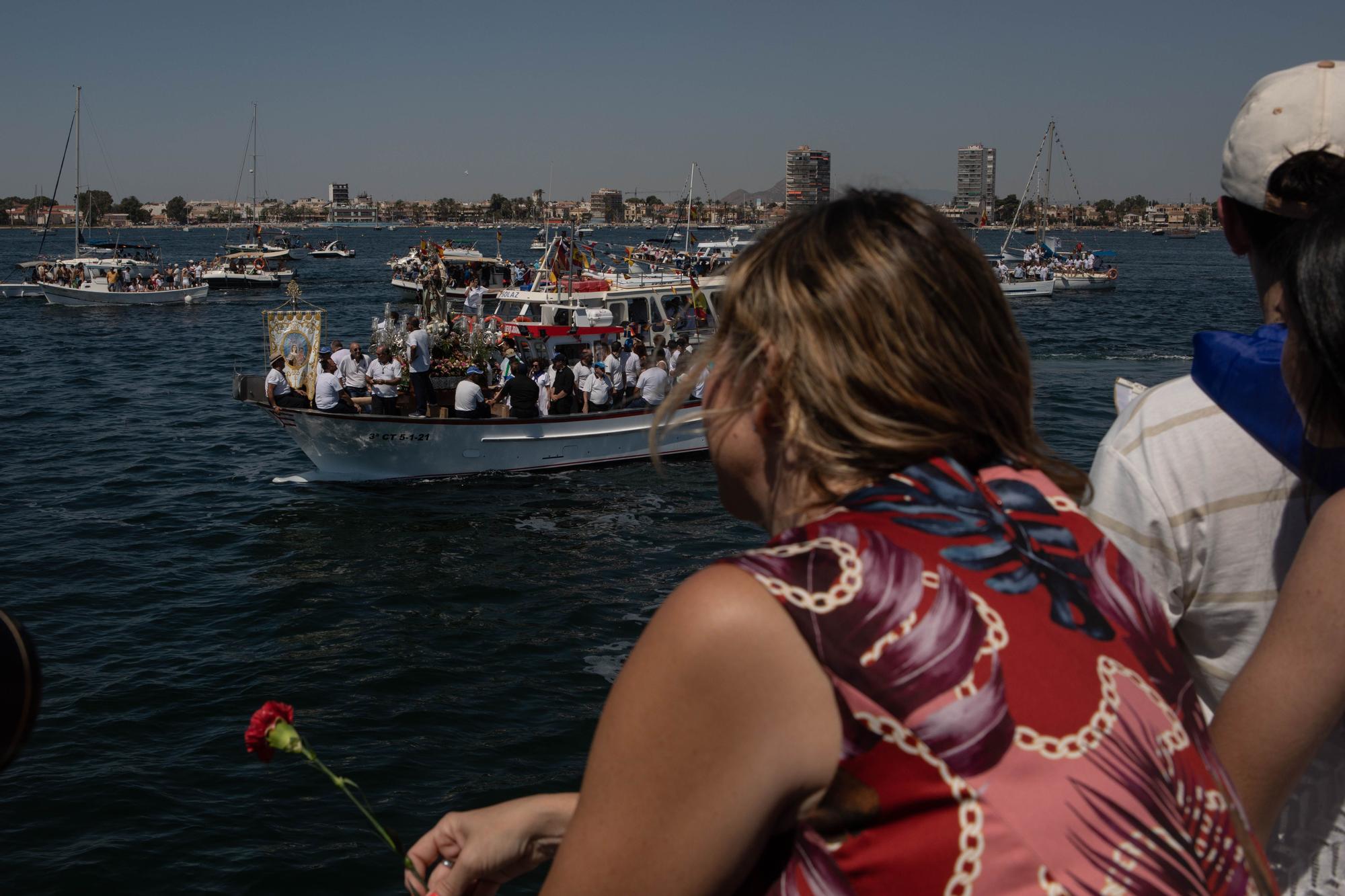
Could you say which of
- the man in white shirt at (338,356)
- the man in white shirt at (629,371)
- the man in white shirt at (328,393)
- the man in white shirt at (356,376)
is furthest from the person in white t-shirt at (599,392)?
the man in white shirt at (338,356)

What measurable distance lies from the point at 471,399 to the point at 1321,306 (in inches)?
671

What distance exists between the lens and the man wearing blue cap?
17.9 meters

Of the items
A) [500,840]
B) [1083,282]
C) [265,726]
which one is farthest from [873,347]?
[1083,282]

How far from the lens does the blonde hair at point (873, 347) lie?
1248 millimetres

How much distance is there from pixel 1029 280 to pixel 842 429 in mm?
63293

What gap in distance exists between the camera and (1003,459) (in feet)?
4.39

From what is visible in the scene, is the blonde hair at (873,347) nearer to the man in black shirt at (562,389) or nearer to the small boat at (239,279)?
the man in black shirt at (562,389)

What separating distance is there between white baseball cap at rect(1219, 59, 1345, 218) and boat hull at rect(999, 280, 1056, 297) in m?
59.7

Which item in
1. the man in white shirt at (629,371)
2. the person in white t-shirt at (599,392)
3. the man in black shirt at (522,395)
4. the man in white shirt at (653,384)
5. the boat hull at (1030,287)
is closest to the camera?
the man in black shirt at (522,395)

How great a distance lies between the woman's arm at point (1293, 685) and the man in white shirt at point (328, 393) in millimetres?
17320

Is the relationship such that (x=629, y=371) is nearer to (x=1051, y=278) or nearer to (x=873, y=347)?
(x=873, y=347)

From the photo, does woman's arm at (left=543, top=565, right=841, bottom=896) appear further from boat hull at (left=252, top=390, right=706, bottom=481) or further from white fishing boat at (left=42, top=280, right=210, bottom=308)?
white fishing boat at (left=42, top=280, right=210, bottom=308)

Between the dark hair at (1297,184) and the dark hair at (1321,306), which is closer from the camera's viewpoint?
the dark hair at (1321,306)

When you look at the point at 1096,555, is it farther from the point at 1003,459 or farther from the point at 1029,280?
the point at 1029,280
